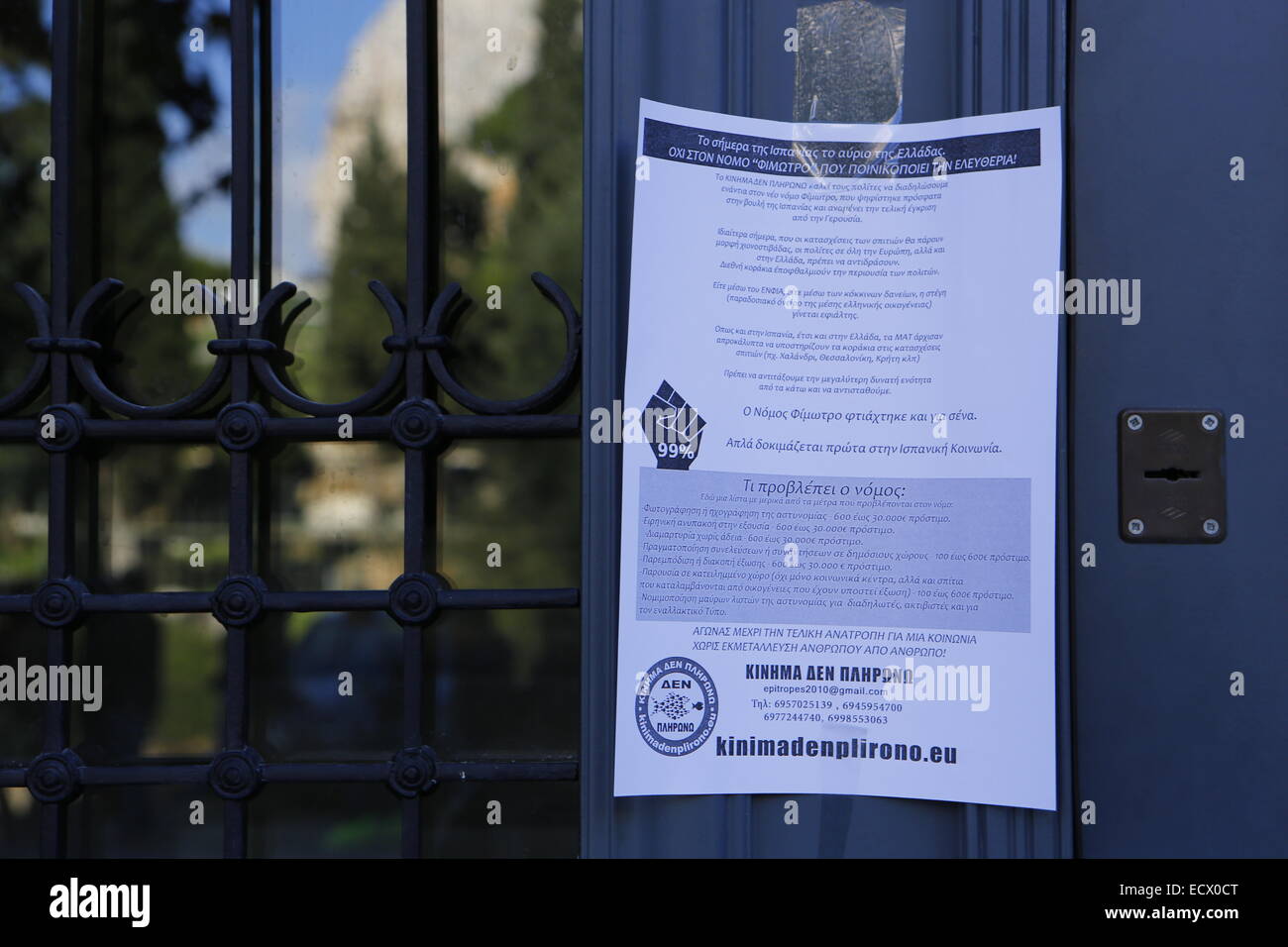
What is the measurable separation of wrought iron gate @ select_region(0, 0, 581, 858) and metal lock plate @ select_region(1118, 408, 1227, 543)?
88cm

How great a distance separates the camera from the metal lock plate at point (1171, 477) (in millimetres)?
1568

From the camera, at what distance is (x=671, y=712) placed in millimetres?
1537

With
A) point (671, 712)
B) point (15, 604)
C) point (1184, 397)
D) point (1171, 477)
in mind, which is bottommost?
point (671, 712)

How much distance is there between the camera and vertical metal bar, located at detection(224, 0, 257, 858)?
5.38 ft

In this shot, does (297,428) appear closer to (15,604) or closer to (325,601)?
(325,601)

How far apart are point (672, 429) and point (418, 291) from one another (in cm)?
48

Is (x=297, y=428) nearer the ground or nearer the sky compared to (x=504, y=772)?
nearer the sky
